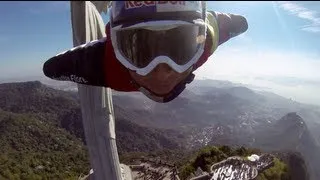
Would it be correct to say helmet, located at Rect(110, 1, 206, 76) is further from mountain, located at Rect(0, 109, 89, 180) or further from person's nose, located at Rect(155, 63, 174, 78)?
mountain, located at Rect(0, 109, 89, 180)

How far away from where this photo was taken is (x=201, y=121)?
97625 millimetres

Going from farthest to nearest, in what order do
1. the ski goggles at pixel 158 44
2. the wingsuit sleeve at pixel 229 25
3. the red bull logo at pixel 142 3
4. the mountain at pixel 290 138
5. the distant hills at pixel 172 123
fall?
the distant hills at pixel 172 123, the mountain at pixel 290 138, the wingsuit sleeve at pixel 229 25, the ski goggles at pixel 158 44, the red bull logo at pixel 142 3

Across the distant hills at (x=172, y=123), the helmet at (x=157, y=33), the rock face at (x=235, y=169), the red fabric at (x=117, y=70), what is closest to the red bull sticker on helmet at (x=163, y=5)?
the helmet at (x=157, y=33)

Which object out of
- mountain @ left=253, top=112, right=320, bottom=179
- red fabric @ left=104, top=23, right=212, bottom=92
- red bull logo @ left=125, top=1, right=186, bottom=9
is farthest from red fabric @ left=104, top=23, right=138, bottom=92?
mountain @ left=253, top=112, right=320, bottom=179

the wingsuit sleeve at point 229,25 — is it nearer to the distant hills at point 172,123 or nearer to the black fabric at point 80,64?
the black fabric at point 80,64

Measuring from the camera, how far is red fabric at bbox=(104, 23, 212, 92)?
7.79 ft

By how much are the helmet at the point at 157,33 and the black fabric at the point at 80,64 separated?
0.49 meters

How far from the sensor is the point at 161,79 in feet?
6.41

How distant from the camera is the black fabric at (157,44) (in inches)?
72.1

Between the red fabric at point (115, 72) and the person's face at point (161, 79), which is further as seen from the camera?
the red fabric at point (115, 72)

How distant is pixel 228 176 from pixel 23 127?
4058 centimetres

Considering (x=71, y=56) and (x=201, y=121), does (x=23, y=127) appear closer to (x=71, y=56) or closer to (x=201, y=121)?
(x=71, y=56)

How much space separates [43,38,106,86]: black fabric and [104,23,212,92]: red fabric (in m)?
0.05

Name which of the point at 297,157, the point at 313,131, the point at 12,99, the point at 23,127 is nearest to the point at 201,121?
the point at 12,99
